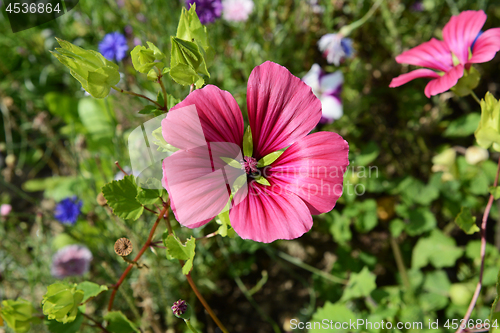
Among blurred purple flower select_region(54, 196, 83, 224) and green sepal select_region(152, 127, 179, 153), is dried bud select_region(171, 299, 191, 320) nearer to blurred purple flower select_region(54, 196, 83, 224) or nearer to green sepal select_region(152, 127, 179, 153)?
green sepal select_region(152, 127, 179, 153)

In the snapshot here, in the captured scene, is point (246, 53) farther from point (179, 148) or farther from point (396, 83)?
point (179, 148)

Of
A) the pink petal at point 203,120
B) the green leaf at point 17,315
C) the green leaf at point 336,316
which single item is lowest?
the green leaf at point 336,316

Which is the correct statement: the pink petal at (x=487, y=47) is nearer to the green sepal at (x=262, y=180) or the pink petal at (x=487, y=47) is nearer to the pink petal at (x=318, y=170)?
the pink petal at (x=318, y=170)

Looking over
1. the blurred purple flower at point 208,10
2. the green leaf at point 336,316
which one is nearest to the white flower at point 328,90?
the blurred purple flower at point 208,10

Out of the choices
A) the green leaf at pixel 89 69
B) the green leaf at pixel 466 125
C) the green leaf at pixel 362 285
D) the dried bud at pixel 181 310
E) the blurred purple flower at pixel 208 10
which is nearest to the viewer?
the green leaf at pixel 89 69

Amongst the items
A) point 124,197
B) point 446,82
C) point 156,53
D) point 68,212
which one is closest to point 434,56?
point 446,82

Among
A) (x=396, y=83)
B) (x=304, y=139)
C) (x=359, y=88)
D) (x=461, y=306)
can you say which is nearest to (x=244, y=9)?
(x=359, y=88)

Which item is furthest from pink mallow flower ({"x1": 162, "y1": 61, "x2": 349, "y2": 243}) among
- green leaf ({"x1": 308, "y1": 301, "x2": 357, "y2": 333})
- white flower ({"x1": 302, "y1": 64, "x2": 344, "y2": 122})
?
white flower ({"x1": 302, "y1": 64, "x2": 344, "y2": 122})
